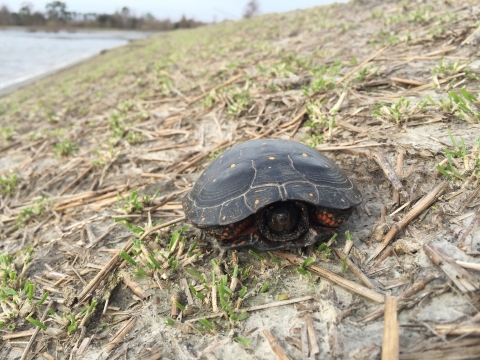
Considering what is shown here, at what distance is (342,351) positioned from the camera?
5.29 feet

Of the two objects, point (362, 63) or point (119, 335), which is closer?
point (119, 335)

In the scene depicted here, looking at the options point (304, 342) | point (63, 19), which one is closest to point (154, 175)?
point (304, 342)

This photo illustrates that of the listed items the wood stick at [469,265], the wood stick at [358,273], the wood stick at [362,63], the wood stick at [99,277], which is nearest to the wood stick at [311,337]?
the wood stick at [358,273]

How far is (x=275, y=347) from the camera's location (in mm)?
1743

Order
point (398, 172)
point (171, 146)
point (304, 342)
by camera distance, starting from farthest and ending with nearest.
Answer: point (171, 146), point (398, 172), point (304, 342)

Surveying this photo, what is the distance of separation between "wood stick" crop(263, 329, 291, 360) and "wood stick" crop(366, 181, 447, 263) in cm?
78

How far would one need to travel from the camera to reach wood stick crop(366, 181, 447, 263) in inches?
84.9

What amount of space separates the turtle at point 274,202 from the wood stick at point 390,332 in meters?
0.58

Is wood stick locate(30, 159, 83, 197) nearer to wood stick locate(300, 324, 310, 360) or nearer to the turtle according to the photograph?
the turtle

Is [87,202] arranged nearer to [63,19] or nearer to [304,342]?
[304,342]

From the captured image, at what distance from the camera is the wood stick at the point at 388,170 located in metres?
2.48

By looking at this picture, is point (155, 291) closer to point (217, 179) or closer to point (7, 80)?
point (217, 179)

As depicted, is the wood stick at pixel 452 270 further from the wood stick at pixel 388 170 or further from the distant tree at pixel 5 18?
the distant tree at pixel 5 18

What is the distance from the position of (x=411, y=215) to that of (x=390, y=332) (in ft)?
3.01
